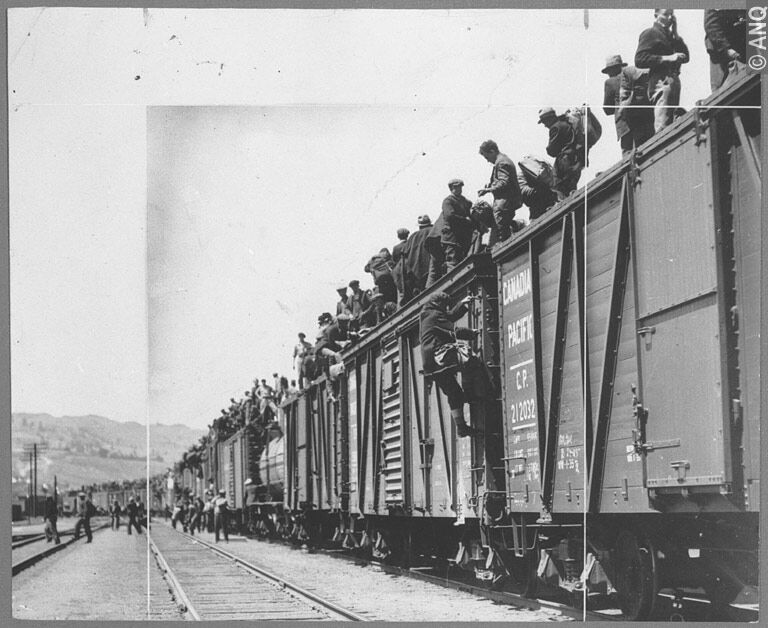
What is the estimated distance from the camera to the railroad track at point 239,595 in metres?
11.6

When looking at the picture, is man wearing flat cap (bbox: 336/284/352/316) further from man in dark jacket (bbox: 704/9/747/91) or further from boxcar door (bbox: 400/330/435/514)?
man in dark jacket (bbox: 704/9/747/91)

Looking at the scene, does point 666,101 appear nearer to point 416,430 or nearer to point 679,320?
point 679,320

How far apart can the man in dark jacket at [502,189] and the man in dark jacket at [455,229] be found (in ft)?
3.11

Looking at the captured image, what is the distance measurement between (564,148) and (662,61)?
1482mm

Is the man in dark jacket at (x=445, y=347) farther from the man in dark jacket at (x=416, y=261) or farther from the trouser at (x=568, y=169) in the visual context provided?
the man in dark jacket at (x=416, y=261)

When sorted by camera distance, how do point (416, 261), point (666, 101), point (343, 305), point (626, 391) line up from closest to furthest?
1. point (626, 391)
2. point (666, 101)
3. point (416, 261)
4. point (343, 305)

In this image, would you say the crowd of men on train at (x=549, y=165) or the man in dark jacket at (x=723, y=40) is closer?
the man in dark jacket at (x=723, y=40)

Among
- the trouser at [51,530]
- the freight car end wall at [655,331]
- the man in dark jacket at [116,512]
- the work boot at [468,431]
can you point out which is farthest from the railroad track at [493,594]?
the man in dark jacket at [116,512]

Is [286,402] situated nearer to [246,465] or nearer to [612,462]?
[246,465]

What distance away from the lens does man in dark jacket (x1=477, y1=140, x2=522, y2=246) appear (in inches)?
446

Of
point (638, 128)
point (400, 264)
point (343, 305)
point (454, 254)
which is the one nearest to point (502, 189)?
point (454, 254)

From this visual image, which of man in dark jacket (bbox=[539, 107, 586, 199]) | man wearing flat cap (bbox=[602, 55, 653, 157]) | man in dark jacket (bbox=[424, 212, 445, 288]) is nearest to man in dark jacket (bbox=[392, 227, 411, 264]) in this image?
man in dark jacket (bbox=[424, 212, 445, 288])

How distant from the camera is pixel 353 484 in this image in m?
18.2

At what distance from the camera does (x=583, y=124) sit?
404 inches
